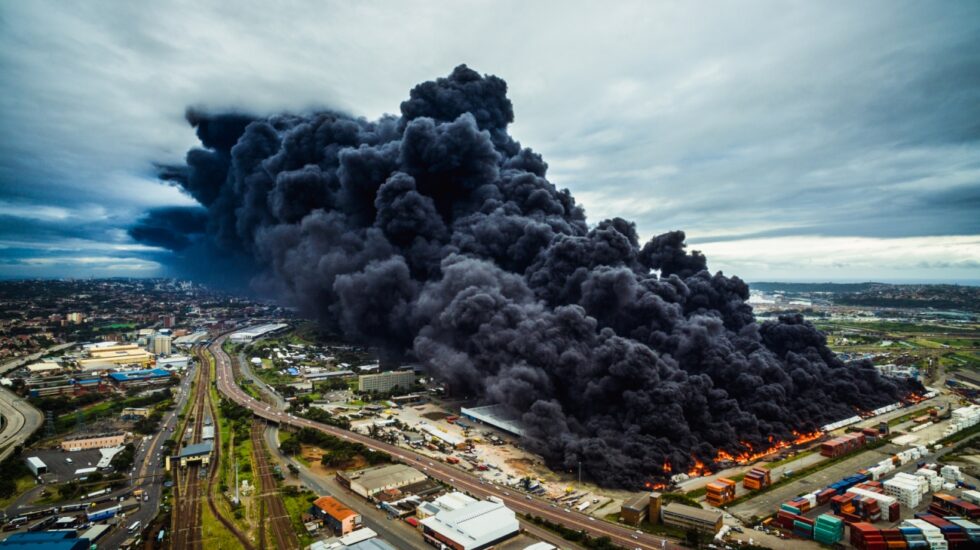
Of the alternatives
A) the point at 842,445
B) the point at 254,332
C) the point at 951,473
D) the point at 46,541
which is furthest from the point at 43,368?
the point at 951,473

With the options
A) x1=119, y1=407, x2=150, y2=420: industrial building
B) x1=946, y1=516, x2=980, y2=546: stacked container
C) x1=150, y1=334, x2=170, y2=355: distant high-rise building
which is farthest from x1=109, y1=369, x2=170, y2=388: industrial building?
x1=946, y1=516, x2=980, y2=546: stacked container

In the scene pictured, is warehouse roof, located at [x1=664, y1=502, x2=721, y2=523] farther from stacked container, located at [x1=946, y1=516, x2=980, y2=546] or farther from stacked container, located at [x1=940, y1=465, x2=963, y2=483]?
stacked container, located at [x1=940, y1=465, x2=963, y2=483]

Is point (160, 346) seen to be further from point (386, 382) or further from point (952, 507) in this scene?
point (952, 507)

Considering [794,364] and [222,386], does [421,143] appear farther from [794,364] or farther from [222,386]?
[794,364]

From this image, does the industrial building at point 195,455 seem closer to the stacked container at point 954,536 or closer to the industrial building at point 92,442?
the industrial building at point 92,442

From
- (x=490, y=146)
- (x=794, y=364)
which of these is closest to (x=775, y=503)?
(x=794, y=364)
